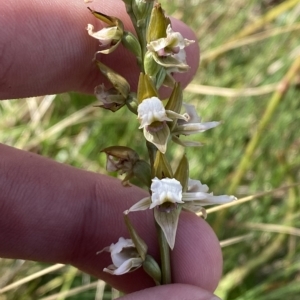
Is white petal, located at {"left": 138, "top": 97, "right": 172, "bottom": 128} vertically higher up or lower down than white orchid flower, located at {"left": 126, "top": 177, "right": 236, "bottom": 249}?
higher up

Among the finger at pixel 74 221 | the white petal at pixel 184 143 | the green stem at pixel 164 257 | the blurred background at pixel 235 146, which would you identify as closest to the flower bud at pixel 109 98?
the white petal at pixel 184 143

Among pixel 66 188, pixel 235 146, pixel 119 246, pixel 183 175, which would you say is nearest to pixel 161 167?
pixel 183 175

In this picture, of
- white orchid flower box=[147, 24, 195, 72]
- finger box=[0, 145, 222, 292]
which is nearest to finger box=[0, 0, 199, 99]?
finger box=[0, 145, 222, 292]

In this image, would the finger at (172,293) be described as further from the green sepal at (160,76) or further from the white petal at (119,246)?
the green sepal at (160,76)

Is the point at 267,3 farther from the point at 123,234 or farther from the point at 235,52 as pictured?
the point at 123,234

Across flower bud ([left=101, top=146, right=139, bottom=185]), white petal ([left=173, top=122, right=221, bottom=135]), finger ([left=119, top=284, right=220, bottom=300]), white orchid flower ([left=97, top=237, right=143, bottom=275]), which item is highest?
white petal ([left=173, top=122, right=221, bottom=135])

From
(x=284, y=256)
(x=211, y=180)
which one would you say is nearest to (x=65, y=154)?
(x=211, y=180)

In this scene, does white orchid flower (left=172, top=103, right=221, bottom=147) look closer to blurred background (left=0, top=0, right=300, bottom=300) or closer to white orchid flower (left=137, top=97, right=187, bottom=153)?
white orchid flower (left=137, top=97, right=187, bottom=153)
